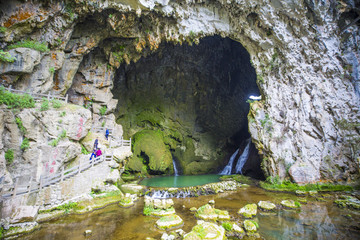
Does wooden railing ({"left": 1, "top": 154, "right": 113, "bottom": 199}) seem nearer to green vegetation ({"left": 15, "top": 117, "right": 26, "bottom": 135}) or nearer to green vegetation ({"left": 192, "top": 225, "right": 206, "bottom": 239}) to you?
green vegetation ({"left": 15, "top": 117, "right": 26, "bottom": 135})

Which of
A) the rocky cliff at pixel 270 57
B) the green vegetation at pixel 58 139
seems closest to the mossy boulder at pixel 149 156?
the rocky cliff at pixel 270 57

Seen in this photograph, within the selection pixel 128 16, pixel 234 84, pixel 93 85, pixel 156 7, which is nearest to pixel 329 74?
pixel 234 84

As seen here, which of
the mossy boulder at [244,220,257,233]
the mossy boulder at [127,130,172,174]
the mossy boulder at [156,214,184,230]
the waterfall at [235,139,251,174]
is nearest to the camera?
the mossy boulder at [244,220,257,233]

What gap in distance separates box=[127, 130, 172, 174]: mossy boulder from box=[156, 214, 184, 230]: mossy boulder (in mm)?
11779

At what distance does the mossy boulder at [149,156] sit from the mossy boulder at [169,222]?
1178 centimetres

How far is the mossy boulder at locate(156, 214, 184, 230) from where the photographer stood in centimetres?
754

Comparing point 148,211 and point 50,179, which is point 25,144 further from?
point 148,211

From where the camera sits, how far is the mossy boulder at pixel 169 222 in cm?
754

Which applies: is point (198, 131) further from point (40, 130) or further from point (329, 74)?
point (40, 130)

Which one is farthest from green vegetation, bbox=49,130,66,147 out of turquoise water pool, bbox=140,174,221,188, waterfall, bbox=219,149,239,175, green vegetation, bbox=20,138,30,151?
waterfall, bbox=219,149,239,175

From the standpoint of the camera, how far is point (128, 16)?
14219 millimetres

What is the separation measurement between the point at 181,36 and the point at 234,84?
13.0m

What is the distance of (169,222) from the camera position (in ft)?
25.3

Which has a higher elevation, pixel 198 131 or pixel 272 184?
pixel 198 131
